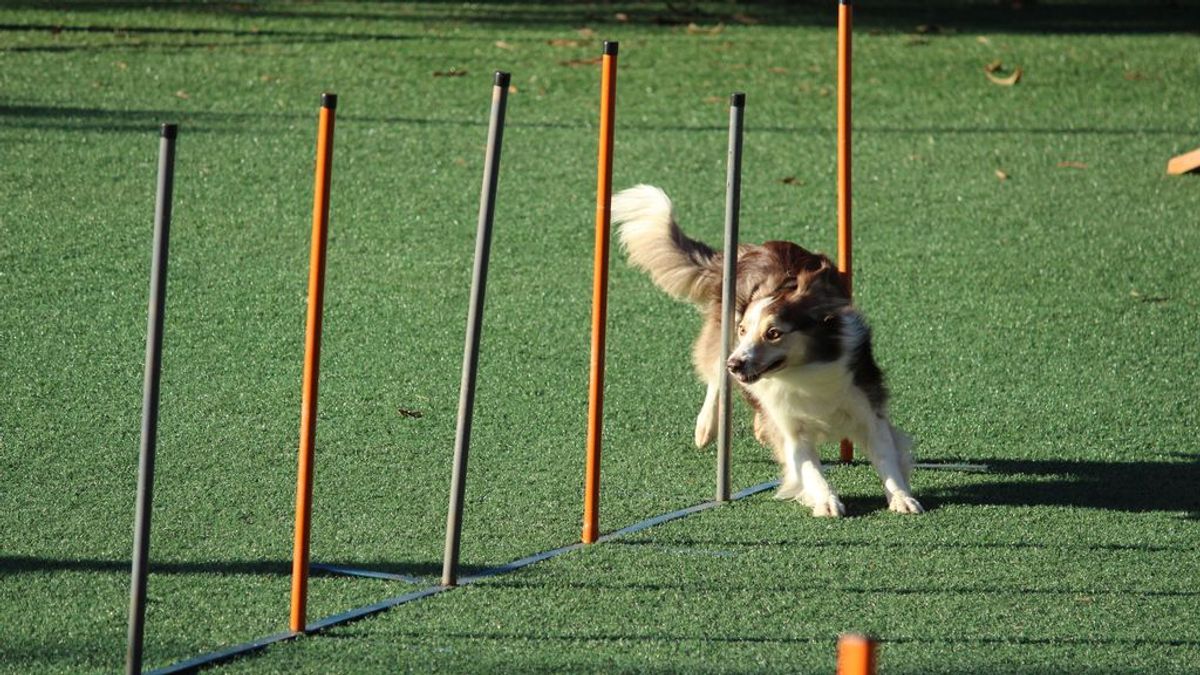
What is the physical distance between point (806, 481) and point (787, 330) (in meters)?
0.52

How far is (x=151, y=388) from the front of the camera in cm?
367

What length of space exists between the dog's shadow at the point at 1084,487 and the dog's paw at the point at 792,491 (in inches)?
7.6

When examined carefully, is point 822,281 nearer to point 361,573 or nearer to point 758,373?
point 758,373

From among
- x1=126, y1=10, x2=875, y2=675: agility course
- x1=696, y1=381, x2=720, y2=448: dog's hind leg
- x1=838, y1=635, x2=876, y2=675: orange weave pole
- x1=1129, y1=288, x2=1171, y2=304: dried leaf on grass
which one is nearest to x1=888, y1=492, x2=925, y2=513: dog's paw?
x1=126, y1=10, x2=875, y2=675: agility course

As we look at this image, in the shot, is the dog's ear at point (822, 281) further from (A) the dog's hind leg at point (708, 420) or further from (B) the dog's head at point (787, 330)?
(A) the dog's hind leg at point (708, 420)

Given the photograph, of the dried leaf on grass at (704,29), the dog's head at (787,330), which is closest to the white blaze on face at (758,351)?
the dog's head at (787,330)

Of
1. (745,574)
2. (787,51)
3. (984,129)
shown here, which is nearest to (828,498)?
(745,574)

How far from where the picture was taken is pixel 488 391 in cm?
652

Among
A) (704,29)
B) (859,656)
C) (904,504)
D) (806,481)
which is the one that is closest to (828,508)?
(806,481)

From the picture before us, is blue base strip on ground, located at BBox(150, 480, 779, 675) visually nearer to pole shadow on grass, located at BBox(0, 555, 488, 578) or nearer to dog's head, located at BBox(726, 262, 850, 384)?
pole shadow on grass, located at BBox(0, 555, 488, 578)

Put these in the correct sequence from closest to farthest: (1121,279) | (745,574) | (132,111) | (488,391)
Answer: (745,574)
(488,391)
(1121,279)
(132,111)

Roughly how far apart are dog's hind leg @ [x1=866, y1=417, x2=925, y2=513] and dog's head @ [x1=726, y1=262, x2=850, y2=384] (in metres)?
0.32

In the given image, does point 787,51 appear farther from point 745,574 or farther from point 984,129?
point 745,574

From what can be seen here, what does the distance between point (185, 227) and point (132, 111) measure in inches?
80.2
